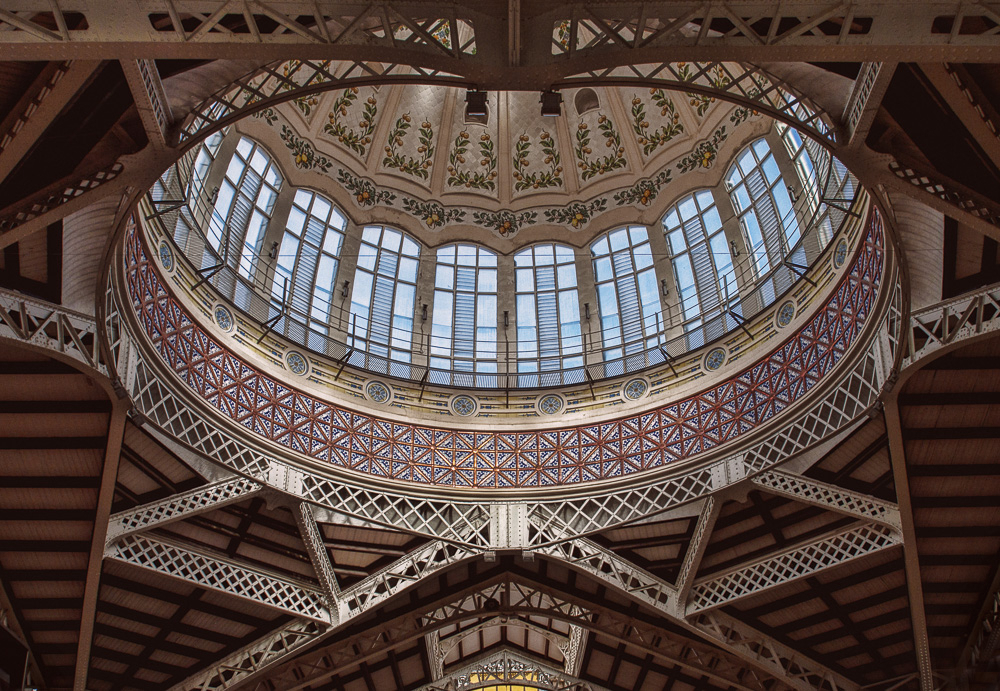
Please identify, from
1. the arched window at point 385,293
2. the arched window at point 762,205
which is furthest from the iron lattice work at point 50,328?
the arched window at point 762,205

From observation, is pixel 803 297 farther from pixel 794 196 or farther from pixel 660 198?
pixel 660 198

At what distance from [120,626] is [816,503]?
52.5 ft

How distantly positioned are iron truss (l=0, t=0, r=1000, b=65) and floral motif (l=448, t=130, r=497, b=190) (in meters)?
16.7

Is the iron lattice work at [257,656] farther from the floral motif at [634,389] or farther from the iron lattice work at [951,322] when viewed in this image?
the iron lattice work at [951,322]

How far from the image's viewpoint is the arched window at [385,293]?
1010 inches

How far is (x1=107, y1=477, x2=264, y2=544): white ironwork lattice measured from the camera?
18906 mm

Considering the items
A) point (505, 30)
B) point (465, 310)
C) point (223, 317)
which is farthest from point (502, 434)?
point (505, 30)

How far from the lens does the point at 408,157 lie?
27156 millimetres

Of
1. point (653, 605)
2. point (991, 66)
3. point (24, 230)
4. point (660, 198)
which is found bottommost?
point (653, 605)

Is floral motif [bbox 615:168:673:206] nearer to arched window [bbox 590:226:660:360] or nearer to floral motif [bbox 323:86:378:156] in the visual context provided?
arched window [bbox 590:226:660:360]

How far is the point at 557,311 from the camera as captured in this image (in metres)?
26.9

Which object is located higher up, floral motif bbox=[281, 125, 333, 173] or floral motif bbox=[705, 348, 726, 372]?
floral motif bbox=[281, 125, 333, 173]

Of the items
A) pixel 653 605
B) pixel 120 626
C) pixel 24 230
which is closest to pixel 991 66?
pixel 24 230

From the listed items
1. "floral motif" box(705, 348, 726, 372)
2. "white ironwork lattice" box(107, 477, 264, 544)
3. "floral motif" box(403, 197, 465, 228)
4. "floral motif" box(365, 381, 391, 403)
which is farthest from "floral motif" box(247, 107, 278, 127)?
"floral motif" box(705, 348, 726, 372)
